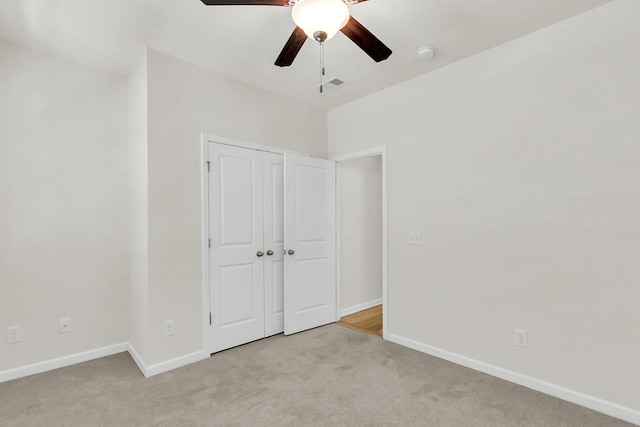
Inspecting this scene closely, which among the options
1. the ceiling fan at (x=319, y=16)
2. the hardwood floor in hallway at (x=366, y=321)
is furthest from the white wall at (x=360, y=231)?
the ceiling fan at (x=319, y=16)

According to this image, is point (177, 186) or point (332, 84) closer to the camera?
point (177, 186)

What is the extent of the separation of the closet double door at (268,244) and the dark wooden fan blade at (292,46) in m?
1.33

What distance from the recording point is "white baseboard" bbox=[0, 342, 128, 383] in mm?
2568

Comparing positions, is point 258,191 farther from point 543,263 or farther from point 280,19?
point 543,263

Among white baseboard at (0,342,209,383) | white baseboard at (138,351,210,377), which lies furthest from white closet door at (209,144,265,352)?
white baseboard at (0,342,209,383)

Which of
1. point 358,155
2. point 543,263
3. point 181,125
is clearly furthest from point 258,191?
point 543,263

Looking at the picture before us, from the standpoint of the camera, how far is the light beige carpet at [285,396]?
6.73 ft

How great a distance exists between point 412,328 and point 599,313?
1.49 meters

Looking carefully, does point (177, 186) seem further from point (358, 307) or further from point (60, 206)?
point (358, 307)

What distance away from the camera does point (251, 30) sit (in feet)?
7.86

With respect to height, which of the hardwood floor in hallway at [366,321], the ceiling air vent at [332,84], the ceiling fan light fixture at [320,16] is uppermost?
the ceiling air vent at [332,84]

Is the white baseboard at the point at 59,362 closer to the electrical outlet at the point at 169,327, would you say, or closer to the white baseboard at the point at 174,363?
the white baseboard at the point at 174,363

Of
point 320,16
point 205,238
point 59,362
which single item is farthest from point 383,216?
point 59,362

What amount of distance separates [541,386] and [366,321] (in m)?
1.96
